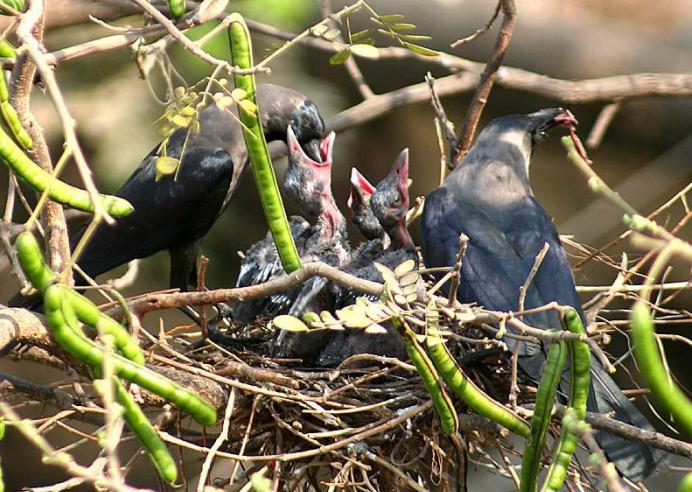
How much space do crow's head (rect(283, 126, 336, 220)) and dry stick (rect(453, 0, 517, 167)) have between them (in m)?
0.50

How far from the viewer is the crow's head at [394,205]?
3.46m

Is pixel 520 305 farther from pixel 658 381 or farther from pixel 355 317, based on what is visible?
pixel 658 381

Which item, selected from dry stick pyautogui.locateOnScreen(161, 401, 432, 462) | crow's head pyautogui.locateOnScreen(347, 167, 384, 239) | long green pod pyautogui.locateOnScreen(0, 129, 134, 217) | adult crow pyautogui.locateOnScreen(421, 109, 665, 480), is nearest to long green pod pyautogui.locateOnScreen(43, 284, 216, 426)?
long green pod pyautogui.locateOnScreen(0, 129, 134, 217)

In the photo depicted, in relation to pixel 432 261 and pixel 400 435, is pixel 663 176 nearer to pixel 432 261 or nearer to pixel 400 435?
pixel 432 261

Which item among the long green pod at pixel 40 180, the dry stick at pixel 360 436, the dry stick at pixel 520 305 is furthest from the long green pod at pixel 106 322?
the dry stick at pixel 520 305

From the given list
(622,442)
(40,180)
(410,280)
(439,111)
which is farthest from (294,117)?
(40,180)

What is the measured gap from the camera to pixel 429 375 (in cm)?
219

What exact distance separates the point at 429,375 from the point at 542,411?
29 centimetres

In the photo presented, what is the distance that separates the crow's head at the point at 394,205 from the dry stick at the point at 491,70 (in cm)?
22

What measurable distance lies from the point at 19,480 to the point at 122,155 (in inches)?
86.4

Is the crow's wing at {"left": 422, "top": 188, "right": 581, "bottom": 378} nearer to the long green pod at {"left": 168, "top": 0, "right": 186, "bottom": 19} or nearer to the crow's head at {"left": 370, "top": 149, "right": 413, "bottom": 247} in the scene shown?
the crow's head at {"left": 370, "top": 149, "right": 413, "bottom": 247}

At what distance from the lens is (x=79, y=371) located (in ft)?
7.86

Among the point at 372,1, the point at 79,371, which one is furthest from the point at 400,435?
the point at 372,1

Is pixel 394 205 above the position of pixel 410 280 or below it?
below
